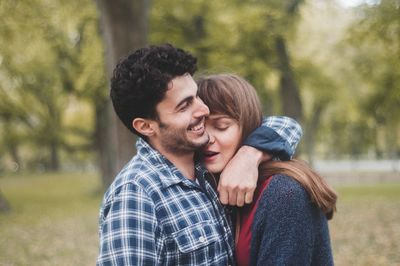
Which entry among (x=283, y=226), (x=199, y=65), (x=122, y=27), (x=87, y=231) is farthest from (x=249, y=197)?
(x=199, y=65)

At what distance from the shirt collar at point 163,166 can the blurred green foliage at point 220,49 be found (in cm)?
839

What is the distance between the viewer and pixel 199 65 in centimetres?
1552

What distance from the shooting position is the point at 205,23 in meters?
16.7

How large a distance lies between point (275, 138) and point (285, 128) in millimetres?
159

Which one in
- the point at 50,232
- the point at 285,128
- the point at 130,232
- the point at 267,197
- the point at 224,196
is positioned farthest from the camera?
the point at 50,232

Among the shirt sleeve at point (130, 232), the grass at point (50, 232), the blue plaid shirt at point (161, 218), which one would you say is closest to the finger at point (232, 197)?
the blue plaid shirt at point (161, 218)

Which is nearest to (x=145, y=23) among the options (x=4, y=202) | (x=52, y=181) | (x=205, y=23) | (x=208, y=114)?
(x=208, y=114)

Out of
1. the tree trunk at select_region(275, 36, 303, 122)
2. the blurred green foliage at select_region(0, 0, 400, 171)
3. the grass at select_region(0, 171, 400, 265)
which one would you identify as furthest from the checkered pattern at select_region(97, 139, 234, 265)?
the tree trunk at select_region(275, 36, 303, 122)

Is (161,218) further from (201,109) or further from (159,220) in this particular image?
(201,109)

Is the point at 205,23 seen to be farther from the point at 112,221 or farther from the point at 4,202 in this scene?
the point at 112,221

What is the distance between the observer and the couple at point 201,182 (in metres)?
2.25

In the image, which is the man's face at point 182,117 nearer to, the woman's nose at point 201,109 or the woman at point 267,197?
the woman's nose at point 201,109

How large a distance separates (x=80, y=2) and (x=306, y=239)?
13.2m

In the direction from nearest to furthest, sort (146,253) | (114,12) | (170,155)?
(146,253), (170,155), (114,12)
